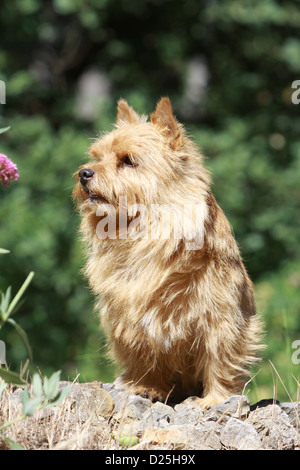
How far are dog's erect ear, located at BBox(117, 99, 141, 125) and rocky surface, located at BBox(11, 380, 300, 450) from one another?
164cm

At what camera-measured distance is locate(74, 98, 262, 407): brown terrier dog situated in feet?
10.6

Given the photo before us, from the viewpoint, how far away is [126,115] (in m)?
3.81

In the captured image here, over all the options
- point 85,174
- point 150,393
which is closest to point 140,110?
point 85,174

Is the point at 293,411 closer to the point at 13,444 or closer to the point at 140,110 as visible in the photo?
the point at 13,444

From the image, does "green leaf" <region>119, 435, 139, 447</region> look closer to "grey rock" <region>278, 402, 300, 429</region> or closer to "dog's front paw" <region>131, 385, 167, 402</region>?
"dog's front paw" <region>131, 385, 167, 402</region>

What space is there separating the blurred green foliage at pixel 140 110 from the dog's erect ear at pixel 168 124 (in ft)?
12.4

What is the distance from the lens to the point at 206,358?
3326mm

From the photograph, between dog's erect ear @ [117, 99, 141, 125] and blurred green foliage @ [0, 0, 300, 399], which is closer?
dog's erect ear @ [117, 99, 141, 125]

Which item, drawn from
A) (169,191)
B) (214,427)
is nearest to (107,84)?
(169,191)
